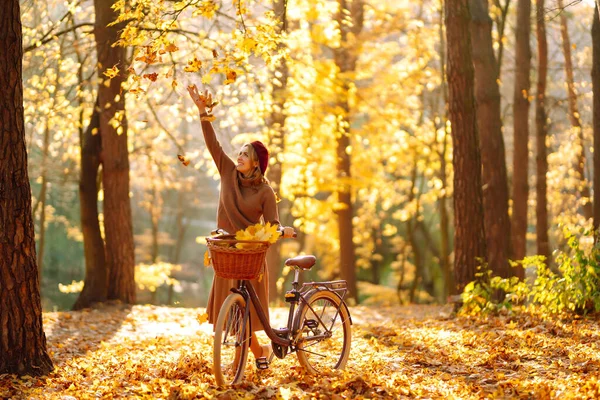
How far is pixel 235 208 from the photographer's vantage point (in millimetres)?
6227

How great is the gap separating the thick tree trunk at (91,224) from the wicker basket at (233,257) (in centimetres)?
870

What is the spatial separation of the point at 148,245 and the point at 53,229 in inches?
174

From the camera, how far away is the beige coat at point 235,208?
621 centimetres

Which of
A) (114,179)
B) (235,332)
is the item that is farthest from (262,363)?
(114,179)

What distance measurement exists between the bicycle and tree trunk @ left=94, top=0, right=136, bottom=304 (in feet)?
22.8

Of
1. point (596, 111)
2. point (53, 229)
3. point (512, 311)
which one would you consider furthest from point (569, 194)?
point (53, 229)

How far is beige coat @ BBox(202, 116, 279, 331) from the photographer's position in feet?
20.4

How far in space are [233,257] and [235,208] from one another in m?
0.94

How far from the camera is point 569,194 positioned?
23391 millimetres

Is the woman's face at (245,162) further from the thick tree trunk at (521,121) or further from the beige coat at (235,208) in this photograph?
the thick tree trunk at (521,121)

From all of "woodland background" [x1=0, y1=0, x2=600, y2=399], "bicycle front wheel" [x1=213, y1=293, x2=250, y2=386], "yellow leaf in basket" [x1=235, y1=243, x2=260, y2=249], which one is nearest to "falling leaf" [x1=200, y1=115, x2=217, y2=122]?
"woodland background" [x1=0, y1=0, x2=600, y2=399]

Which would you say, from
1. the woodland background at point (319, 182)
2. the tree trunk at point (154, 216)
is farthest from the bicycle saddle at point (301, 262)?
the tree trunk at point (154, 216)

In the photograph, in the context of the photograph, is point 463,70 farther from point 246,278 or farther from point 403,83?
point 403,83

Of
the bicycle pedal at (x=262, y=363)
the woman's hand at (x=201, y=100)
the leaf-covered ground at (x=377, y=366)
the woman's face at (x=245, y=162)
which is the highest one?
the woman's hand at (x=201, y=100)
